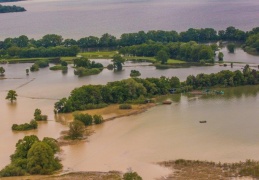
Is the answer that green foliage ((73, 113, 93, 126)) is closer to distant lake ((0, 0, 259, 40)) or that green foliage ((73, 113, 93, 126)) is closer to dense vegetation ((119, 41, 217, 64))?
dense vegetation ((119, 41, 217, 64))

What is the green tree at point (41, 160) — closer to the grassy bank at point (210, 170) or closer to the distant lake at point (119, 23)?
the grassy bank at point (210, 170)

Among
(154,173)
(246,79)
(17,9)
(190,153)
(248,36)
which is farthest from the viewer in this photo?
(17,9)

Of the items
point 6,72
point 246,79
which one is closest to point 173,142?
point 246,79

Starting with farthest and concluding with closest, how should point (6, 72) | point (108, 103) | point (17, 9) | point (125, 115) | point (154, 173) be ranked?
1. point (17, 9)
2. point (6, 72)
3. point (108, 103)
4. point (125, 115)
5. point (154, 173)

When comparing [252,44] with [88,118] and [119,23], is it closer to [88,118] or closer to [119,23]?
[88,118]

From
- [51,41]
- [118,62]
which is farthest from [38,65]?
[51,41]

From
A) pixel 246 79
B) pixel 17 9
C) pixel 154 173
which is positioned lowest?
pixel 154 173

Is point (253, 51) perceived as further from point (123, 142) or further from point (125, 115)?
point (123, 142)

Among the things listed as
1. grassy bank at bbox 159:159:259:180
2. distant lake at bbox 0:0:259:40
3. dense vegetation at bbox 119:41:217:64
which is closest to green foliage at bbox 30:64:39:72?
dense vegetation at bbox 119:41:217:64

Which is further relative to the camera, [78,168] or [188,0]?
[188,0]
